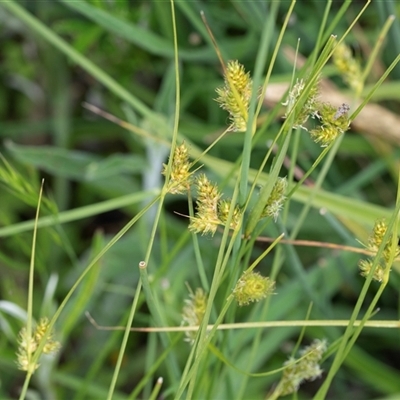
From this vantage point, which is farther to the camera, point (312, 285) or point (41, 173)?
point (41, 173)

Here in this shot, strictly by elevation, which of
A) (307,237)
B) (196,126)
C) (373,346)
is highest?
(196,126)

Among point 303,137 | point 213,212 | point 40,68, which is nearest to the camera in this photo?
point 213,212

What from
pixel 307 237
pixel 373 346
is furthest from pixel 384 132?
pixel 373 346

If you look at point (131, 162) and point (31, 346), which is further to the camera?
point (131, 162)

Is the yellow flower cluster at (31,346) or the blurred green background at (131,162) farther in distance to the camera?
the blurred green background at (131,162)

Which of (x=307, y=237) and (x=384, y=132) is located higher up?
(x=384, y=132)

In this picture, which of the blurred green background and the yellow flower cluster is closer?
the yellow flower cluster

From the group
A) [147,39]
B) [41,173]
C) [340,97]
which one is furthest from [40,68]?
[340,97]

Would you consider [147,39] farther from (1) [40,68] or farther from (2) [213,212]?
(2) [213,212]

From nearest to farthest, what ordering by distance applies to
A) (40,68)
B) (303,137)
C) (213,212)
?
1. (213,212)
2. (303,137)
3. (40,68)
